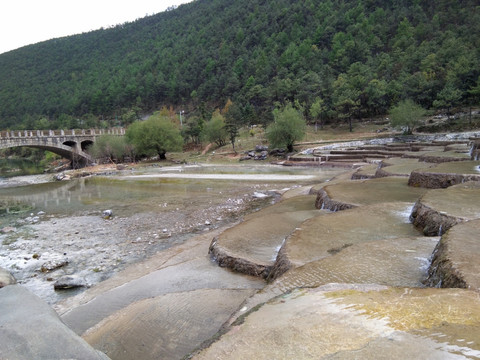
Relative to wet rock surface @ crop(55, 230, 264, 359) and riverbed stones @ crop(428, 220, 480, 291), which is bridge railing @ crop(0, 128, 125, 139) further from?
riverbed stones @ crop(428, 220, 480, 291)

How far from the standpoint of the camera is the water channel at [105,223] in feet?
33.2

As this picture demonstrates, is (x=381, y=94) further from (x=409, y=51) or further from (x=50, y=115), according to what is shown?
(x=50, y=115)

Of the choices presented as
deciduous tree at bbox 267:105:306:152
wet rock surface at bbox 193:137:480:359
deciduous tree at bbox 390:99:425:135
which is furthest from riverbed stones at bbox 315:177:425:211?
deciduous tree at bbox 390:99:425:135

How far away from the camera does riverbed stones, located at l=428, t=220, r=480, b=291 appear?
4.32 metres

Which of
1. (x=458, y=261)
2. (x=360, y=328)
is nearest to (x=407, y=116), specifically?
(x=458, y=261)

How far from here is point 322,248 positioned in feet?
23.7

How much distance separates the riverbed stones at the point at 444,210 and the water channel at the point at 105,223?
821cm

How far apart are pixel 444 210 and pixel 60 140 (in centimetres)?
6290

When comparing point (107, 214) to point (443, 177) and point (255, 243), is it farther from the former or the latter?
point (443, 177)

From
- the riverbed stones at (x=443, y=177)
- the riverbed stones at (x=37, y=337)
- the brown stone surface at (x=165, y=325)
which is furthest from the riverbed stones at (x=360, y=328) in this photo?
the riverbed stones at (x=443, y=177)

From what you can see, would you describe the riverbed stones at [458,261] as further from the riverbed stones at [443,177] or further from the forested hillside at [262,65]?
the forested hillside at [262,65]

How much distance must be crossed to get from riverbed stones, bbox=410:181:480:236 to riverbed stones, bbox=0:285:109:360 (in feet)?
24.0

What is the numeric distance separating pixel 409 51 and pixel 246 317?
102 metres

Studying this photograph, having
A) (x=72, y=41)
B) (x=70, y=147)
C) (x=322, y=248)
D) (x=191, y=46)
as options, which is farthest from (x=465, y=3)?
(x=72, y=41)
